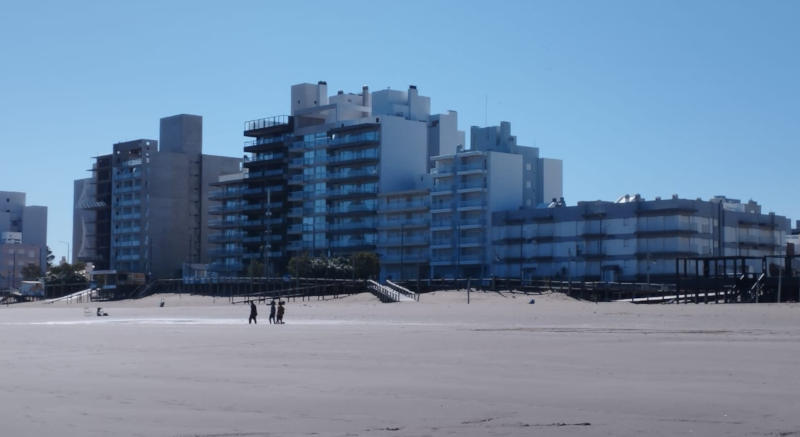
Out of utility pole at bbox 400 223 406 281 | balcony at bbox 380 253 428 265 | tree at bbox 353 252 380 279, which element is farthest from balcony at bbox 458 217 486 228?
tree at bbox 353 252 380 279

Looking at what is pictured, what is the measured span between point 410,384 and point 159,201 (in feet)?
512

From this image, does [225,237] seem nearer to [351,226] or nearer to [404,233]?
[351,226]

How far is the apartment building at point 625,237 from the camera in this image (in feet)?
392

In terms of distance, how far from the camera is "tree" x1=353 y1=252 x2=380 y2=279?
133 meters

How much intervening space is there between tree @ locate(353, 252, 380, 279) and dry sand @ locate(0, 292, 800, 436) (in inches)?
3597

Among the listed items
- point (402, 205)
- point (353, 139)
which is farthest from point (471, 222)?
point (353, 139)

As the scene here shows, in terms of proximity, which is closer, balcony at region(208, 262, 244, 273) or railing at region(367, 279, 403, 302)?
railing at region(367, 279, 403, 302)

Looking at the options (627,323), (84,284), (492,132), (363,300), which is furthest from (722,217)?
(84,284)

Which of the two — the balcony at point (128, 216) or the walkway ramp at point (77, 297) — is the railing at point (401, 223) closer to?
the walkway ramp at point (77, 297)

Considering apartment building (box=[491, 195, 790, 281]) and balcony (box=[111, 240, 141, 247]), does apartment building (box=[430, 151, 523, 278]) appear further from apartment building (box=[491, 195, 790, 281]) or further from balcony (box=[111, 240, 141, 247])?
balcony (box=[111, 240, 141, 247])

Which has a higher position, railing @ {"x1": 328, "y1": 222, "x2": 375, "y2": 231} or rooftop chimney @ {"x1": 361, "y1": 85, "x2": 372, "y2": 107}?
rooftop chimney @ {"x1": 361, "y1": 85, "x2": 372, "y2": 107}

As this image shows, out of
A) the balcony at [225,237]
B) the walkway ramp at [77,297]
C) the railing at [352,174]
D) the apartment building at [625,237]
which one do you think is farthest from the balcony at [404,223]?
the walkway ramp at [77,297]

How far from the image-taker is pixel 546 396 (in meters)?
18.8

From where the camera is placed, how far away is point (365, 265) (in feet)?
438
